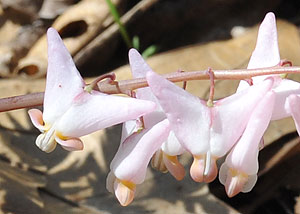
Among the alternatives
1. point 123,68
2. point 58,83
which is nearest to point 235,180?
point 58,83

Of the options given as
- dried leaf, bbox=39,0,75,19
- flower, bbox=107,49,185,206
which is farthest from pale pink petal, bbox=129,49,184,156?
dried leaf, bbox=39,0,75,19

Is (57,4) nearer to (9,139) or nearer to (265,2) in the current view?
(9,139)

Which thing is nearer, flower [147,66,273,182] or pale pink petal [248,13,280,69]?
flower [147,66,273,182]

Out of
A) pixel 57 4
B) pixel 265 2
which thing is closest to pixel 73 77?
pixel 57 4

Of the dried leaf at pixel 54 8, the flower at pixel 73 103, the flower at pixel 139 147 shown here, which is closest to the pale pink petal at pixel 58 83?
→ the flower at pixel 73 103

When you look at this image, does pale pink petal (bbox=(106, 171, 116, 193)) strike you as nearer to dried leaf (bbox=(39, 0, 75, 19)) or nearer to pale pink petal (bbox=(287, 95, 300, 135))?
pale pink petal (bbox=(287, 95, 300, 135))

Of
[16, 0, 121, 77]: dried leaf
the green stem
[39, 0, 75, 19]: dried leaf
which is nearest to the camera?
the green stem
